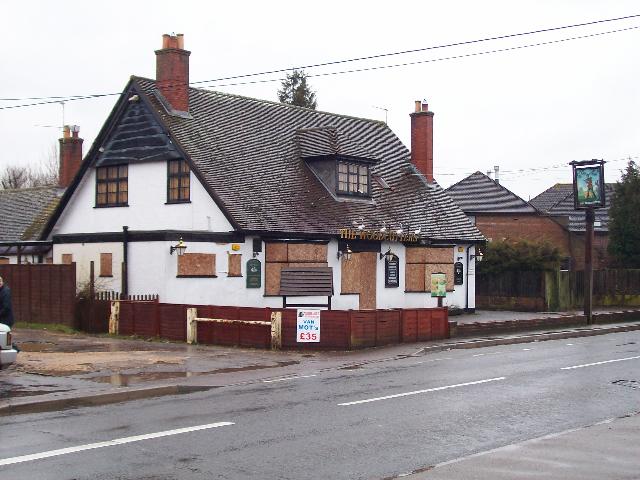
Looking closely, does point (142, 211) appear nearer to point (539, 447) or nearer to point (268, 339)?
point (268, 339)

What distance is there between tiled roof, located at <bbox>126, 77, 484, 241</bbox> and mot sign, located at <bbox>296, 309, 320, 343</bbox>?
531 cm

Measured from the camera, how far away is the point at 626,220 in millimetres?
47062

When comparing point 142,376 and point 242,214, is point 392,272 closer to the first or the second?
point 242,214

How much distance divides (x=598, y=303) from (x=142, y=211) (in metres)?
23.7

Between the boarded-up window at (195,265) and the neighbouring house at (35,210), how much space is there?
10.5 metres

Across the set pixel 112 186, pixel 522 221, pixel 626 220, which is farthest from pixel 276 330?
pixel 522 221

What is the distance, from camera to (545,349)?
23656 millimetres

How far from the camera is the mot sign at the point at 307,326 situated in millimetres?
22297

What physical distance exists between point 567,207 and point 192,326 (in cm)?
4130

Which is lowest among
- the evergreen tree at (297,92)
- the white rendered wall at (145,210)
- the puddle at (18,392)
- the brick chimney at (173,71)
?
the puddle at (18,392)

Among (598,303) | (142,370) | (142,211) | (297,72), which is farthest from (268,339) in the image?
(297,72)

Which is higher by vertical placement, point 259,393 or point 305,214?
point 305,214

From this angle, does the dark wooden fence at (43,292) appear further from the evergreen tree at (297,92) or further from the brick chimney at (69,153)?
the evergreen tree at (297,92)

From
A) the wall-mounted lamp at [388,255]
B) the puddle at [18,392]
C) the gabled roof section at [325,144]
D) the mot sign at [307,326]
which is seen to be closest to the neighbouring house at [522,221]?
the gabled roof section at [325,144]
